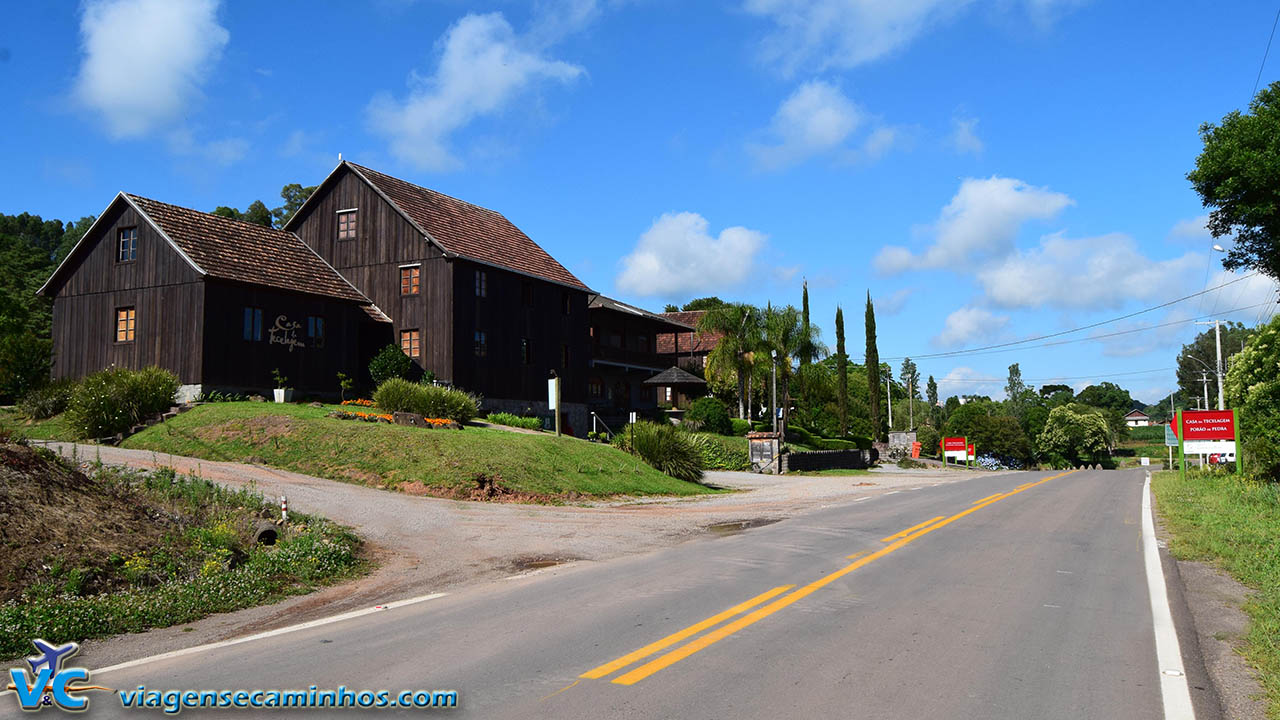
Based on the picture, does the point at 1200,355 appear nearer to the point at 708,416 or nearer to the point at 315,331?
the point at 708,416

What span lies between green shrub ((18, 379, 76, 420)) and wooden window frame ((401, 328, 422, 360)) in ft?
40.0

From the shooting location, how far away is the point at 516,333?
3978cm

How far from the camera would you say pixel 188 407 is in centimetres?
2583

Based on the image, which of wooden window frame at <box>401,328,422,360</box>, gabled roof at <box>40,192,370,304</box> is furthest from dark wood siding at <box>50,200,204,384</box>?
wooden window frame at <box>401,328,422,360</box>

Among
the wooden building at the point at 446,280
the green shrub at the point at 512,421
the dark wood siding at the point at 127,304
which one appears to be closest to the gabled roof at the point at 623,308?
the wooden building at the point at 446,280

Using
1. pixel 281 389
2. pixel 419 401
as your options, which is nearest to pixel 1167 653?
pixel 419 401

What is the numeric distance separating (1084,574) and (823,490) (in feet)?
56.3

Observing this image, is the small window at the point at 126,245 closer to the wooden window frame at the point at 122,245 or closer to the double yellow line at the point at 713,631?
the wooden window frame at the point at 122,245

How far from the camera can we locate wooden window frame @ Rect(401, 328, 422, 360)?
36562mm

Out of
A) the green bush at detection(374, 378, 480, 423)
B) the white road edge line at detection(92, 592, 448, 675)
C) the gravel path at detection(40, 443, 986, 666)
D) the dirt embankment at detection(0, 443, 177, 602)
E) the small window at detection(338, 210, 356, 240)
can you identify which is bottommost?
the white road edge line at detection(92, 592, 448, 675)

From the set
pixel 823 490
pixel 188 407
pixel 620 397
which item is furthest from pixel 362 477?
pixel 620 397

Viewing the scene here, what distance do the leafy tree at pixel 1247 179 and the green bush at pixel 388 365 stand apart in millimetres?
29140

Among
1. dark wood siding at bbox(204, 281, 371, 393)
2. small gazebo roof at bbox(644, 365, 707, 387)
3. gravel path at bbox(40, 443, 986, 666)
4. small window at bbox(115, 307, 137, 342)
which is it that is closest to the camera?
gravel path at bbox(40, 443, 986, 666)

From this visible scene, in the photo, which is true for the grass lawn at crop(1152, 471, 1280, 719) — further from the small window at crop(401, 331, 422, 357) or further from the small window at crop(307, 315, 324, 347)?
the small window at crop(307, 315, 324, 347)
